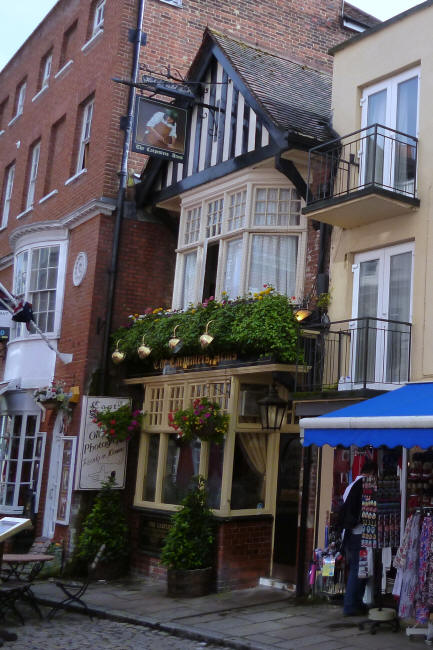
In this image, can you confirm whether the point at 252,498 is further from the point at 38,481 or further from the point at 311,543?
the point at 38,481

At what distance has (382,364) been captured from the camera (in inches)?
424

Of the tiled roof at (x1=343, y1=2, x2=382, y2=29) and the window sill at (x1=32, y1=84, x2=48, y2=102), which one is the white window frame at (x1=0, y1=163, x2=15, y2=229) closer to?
the window sill at (x1=32, y1=84, x2=48, y2=102)

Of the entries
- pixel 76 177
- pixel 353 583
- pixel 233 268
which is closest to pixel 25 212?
pixel 76 177

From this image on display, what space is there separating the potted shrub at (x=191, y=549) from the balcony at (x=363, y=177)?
463 cm

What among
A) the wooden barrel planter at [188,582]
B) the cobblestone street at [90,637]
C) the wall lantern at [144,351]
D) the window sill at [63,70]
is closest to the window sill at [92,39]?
the window sill at [63,70]

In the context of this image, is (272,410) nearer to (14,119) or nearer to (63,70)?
(63,70)

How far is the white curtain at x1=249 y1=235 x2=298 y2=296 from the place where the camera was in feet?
42.7

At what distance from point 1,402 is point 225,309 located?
711cm

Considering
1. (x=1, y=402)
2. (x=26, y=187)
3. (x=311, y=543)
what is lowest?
(x=311, y=543)

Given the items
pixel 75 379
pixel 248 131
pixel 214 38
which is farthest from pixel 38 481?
pixel 214 38

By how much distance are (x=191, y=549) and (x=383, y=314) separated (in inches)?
171

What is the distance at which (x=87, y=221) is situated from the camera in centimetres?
1582

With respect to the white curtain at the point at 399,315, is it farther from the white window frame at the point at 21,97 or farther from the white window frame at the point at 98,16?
the white window frame at the point at 21,97

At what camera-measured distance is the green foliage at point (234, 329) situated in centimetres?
1147
